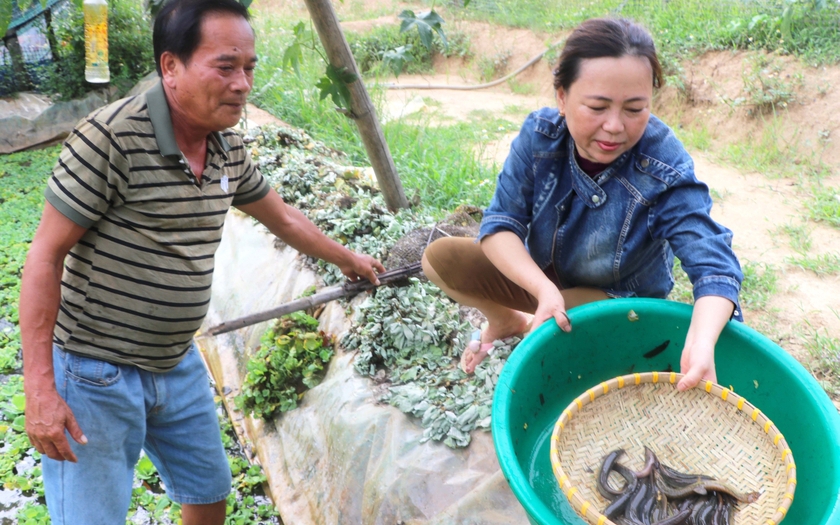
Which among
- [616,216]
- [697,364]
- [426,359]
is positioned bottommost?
[426,359]

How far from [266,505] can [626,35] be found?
8.52 feet

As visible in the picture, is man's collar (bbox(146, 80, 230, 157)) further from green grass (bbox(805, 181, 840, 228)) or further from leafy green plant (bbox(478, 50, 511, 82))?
leafy green plant (bbox(478, 50, 511, 82))

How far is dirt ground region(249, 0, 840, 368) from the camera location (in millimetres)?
3785

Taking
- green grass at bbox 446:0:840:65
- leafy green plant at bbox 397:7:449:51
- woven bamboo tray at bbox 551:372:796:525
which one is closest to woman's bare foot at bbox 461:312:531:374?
woven bamboo tray at bbox 551:372:796:525

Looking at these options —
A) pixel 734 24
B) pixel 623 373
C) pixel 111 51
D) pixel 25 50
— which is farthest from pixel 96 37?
pixel 734 24

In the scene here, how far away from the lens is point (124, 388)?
2.05 m

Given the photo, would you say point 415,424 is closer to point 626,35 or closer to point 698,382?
point 698,382

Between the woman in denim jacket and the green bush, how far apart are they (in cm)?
651

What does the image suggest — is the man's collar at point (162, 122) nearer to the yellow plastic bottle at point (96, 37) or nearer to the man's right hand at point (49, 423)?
the man's right hand at point (49, 423)

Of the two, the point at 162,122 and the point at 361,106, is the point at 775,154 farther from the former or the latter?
the point at 162,122

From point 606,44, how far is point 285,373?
7.42ft

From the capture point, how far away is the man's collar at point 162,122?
6.45ft

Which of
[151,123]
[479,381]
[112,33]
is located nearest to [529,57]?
[112,33]

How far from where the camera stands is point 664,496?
75.4 inches
